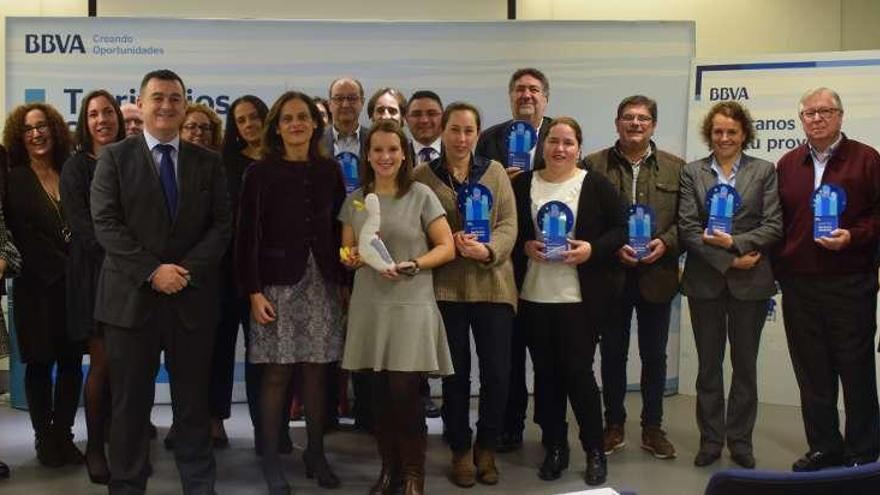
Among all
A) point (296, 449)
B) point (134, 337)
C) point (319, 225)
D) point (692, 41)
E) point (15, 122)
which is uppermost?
point (692, 41)

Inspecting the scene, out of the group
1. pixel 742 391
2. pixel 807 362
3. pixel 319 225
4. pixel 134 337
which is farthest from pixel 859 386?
pixel 134 337

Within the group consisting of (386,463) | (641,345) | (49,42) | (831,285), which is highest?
(49,42)

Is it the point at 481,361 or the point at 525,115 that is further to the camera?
the point at 525,115

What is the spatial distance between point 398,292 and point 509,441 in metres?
1.26

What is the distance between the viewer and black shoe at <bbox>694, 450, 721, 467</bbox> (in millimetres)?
4137

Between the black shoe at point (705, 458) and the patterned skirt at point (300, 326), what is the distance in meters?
1.74

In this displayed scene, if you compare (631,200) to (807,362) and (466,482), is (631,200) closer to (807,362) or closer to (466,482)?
(807,362)

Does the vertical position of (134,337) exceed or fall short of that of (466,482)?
it exceeds it

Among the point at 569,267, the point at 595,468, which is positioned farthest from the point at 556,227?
the point at 595,468

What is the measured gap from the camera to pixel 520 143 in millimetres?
4074

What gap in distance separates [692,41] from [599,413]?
268cm

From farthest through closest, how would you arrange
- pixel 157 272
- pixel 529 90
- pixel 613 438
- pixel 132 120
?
pixel 132 120 → pixel 613 438 → pixel 529 90 → pixel 157 272

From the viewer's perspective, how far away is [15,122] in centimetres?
401

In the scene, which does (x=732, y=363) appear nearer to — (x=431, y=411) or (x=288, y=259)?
(x=431, y=411)
